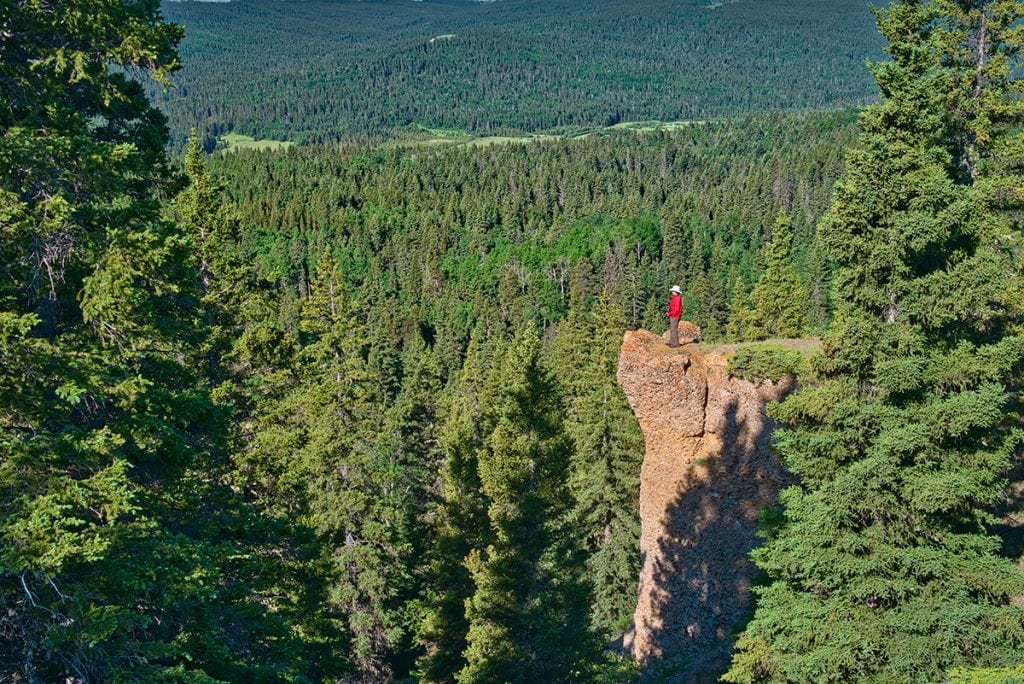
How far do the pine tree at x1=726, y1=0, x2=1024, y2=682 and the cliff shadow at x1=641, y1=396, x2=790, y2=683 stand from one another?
25.7 ft

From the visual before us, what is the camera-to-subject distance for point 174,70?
10039 millimetres

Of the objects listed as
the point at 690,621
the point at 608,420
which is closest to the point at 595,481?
the point at 608,420

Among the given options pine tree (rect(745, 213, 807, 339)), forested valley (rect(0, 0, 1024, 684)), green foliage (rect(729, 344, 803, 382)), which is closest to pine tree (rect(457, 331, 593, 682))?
forested valley (rect(0, 0, 1024, 684))

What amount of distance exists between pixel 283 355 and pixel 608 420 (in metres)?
11.6

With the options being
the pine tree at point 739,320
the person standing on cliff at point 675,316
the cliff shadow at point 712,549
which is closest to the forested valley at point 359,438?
the cliff shadow at point 712,549

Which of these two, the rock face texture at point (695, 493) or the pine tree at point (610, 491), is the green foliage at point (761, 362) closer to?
the rock face texture at point (695, 493)

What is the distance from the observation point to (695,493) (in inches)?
784

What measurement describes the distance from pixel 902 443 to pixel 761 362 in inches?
357

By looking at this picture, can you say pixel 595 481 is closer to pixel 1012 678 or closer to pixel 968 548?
pixel 968 548

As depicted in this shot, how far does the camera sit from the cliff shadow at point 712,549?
18859 mm

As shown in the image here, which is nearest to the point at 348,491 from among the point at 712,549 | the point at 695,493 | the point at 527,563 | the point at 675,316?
the point at 527,563

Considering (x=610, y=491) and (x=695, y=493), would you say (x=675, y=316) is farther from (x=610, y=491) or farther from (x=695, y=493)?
(x=610, y=491)

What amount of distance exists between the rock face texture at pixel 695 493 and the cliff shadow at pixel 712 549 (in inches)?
1.0

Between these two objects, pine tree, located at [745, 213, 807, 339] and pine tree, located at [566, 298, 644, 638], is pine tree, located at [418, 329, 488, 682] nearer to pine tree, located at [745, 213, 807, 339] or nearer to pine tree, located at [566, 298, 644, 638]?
pine tree, located at [566, 298, 644, 638]
